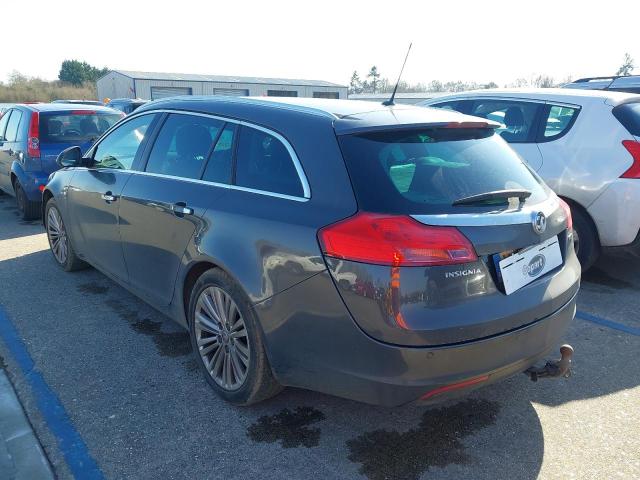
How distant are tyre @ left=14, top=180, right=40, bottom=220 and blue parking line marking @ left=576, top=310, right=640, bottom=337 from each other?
6.93 metres

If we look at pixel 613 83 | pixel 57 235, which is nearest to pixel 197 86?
pixel 613 83

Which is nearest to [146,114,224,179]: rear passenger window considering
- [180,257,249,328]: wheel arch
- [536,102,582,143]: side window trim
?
[180,257,249,328]: wheel arch

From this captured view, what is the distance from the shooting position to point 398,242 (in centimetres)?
223

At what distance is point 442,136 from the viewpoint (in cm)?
278

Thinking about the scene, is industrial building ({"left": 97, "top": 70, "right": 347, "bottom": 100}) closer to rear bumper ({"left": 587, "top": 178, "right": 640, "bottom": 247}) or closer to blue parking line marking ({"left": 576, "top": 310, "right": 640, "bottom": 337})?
rear bumper ({"left": 587, "top": 178, "right": 640, "bottom": 247})

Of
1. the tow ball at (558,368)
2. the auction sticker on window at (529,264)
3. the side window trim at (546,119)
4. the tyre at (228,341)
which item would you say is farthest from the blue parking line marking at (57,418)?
the side window trim at (546,119)

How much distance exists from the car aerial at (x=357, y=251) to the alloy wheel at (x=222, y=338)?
0.4 inches

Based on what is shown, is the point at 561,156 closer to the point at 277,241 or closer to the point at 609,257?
the point at 609,257

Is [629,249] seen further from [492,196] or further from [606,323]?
[492,196]

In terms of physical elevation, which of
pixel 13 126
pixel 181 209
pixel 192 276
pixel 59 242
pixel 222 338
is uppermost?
pixel 13 126

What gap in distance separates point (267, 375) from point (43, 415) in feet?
4.15

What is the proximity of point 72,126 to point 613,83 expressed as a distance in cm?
834

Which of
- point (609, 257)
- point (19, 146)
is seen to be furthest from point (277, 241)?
point (19, 146)

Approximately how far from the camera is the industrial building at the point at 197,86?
3578cm
